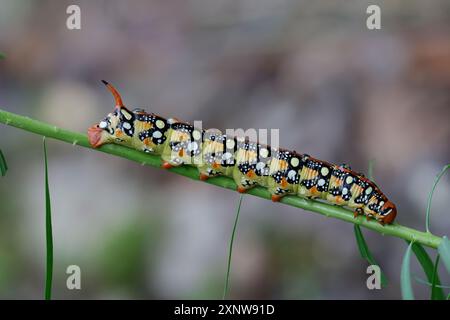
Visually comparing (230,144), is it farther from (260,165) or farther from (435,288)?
(435,288)

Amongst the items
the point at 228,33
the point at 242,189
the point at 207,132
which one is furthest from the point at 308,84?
the point at 242,189

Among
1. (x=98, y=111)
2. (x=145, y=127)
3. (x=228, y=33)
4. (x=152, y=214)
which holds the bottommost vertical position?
(x=145, y=127)

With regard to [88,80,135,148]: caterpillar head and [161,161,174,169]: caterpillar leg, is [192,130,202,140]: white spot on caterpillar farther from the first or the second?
[161,161,174,169]: caterpillar leg

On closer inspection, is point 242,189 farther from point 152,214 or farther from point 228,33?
point 228,33

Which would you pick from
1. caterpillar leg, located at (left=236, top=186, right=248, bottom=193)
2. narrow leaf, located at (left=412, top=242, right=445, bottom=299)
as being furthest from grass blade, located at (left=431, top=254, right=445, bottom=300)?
caterpillar leg, located at (left=236, top=186, right=248, bottom=193)

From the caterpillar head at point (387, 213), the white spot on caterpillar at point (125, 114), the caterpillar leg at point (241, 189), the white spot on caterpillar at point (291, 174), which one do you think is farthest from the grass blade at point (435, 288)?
the white spot on caterpillar at point (125, 114)

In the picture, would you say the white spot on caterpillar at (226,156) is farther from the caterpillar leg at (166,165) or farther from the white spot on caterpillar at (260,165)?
the caterpillar leg at (166,165)
